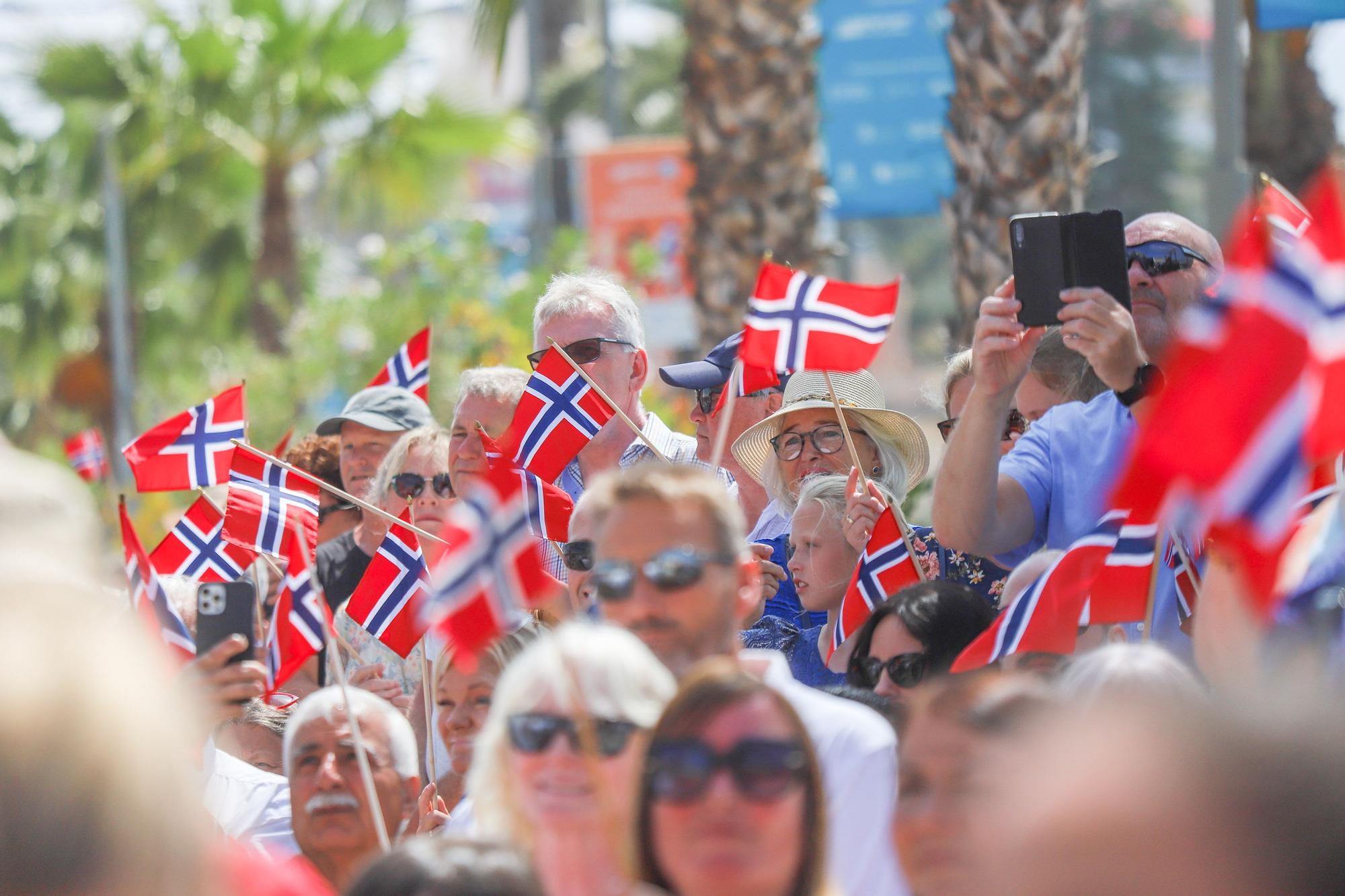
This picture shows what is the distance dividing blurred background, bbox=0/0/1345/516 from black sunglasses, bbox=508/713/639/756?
3773mm

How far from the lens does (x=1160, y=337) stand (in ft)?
15.6

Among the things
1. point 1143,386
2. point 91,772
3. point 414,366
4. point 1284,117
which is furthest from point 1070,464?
point 1284,117

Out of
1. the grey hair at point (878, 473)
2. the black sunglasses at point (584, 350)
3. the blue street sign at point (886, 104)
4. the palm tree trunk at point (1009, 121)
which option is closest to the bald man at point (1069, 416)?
the grey hair at point (878, 473)

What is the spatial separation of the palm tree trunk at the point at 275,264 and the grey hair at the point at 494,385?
13718 millimetres

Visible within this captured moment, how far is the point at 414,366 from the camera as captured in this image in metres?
8.02

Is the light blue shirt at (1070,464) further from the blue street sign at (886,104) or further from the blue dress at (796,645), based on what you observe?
the blue street sign at (886,104)

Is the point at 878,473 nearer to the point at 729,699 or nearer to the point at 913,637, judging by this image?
the point at 913,637

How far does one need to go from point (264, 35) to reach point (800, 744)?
57.4ft

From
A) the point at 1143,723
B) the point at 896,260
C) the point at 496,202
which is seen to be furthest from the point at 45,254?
the point at 496,202

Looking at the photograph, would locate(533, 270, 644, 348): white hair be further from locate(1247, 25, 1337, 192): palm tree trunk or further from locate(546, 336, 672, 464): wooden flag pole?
locate(1247, 25, 1337, 192): palm tree trunk

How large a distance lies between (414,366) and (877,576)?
3.59 metres

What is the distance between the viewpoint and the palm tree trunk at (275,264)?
64.8 feet

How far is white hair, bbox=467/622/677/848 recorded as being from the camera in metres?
3.04

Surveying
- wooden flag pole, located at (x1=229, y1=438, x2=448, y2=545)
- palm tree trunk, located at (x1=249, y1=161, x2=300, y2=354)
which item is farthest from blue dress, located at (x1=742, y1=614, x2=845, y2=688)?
palm tree trunk, located at (x1=249, y1=161, x2=300, y2=354)
